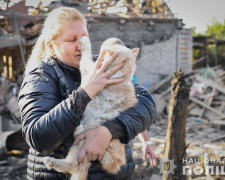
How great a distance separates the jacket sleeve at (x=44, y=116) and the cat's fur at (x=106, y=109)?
8.9 inches

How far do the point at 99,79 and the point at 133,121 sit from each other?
0.50 m

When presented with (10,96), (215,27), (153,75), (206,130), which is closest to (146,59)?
(153,75)

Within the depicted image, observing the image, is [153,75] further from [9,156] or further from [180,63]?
[9,156]

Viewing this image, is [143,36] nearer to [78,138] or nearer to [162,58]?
[162,58]

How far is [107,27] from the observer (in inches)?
447

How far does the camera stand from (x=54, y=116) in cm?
143

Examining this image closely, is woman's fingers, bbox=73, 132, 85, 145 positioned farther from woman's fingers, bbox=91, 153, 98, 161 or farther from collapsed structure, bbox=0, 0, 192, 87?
collapsed structure, bbox=0, 0, 192, 87

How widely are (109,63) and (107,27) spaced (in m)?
10.2

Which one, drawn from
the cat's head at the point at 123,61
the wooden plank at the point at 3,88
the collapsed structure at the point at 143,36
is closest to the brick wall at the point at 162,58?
the collapsed structure at the point at 143,36

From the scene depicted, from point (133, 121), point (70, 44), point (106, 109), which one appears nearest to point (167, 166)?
point (133, 121)

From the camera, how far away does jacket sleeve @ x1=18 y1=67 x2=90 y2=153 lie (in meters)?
1.43

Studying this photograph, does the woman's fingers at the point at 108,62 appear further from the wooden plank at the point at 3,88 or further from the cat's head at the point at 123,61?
the wooden plank at the point at 3,88

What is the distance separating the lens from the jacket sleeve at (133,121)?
173 cm

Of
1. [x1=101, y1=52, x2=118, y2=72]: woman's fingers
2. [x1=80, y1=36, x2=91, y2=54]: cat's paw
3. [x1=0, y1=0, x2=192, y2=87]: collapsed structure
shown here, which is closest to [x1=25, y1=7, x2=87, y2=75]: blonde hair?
[x1=80, y1=36, x2=91, y2=54]: cat's paw
